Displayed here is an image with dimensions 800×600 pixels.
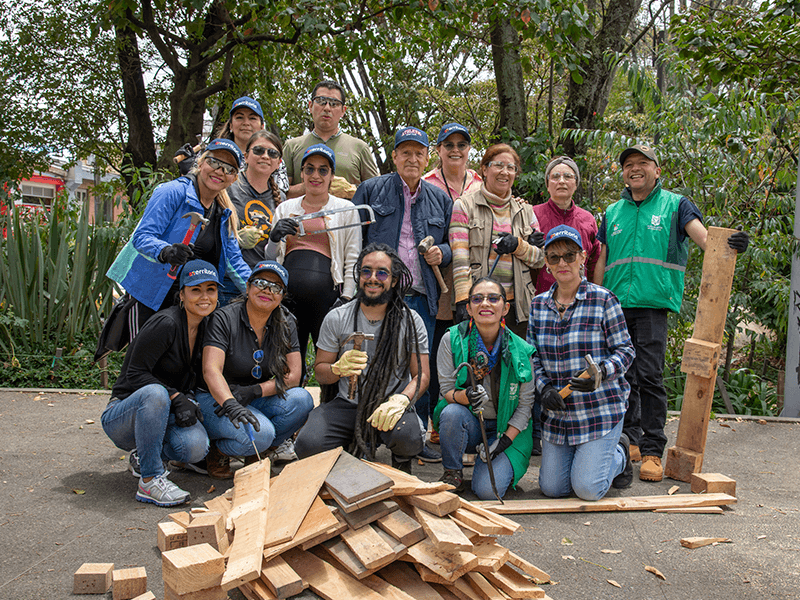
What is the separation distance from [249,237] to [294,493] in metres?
2.04

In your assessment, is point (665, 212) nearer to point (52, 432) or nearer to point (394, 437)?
point (394, 437)

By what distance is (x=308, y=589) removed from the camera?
110 inches

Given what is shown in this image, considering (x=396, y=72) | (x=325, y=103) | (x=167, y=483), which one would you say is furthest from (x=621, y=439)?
(x=396, y=72)

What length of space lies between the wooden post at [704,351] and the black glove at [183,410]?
10.5ft

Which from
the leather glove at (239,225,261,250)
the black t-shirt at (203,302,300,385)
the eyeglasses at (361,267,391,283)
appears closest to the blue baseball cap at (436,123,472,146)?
the eyeglasses at (361,267,391,283)

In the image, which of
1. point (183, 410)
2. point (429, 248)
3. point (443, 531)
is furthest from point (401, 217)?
point (443, 531)

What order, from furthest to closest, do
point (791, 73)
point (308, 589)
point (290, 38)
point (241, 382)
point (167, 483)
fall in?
1. point (290, 38)
2. point (791, 73)
3. point (241, 382)
4. point (167, 483)
5. point (308, 589)

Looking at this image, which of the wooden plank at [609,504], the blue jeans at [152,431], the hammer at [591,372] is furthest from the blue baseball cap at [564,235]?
the blue jeans at [152,431]

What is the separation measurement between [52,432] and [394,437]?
3166mm

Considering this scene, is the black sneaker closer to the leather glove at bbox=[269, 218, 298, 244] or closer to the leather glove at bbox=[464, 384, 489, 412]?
the leather glove at bbox=[464, 384, 489, 412]

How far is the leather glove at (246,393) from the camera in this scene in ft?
13.6

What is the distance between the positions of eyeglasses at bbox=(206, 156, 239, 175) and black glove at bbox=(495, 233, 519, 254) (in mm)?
1858

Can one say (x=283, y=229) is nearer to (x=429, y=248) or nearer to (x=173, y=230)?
(x=173, y=230)

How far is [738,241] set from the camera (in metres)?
4.36
